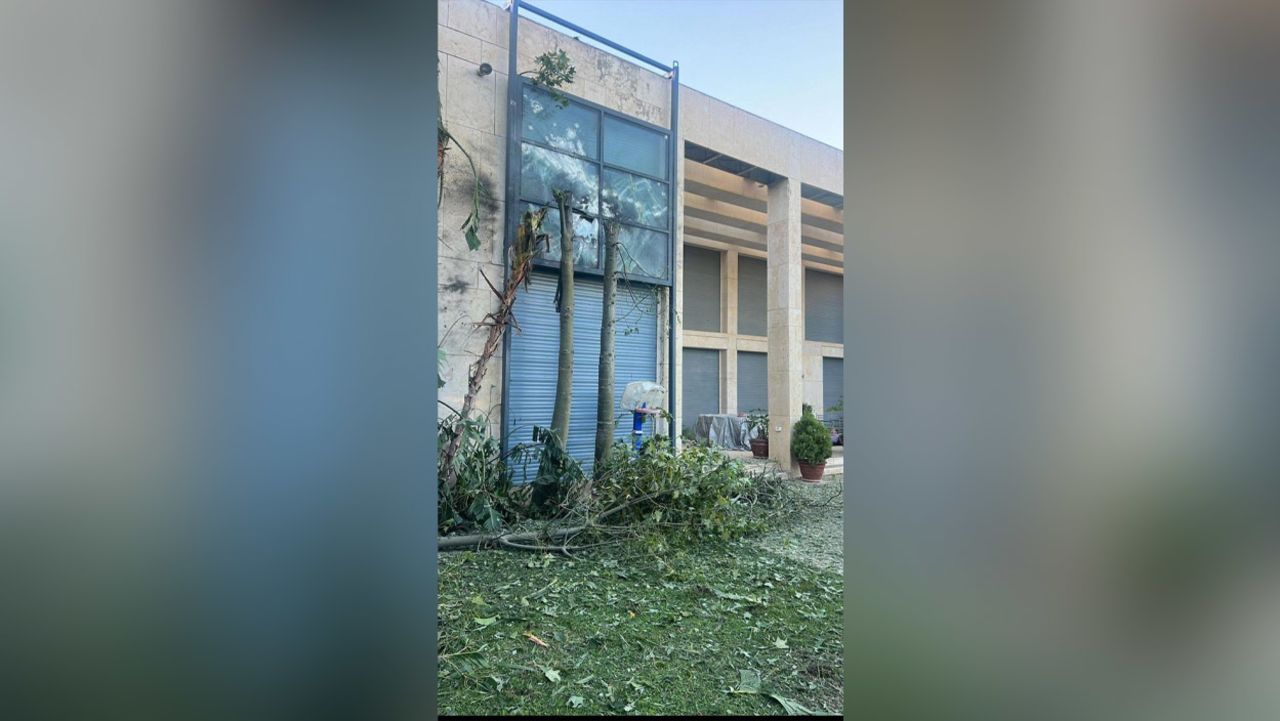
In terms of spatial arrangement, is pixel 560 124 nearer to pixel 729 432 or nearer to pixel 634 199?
pixel 634 199

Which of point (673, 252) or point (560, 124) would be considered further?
point (673, 252)

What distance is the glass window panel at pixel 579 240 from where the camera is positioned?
6.00 meters

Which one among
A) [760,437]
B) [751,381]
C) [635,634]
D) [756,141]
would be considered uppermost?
[756,141]

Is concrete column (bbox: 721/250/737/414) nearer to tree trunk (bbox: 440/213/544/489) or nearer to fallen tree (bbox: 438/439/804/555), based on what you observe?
fallen tree (bbox: 438/439/804/555)

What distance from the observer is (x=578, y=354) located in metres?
6.37

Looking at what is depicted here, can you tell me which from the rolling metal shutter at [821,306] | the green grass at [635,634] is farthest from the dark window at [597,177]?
the rolling metal shutter at [821,306]

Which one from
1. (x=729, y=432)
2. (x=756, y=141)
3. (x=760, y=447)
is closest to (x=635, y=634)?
(x=760, y=447)

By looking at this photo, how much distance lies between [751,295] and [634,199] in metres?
7.91
